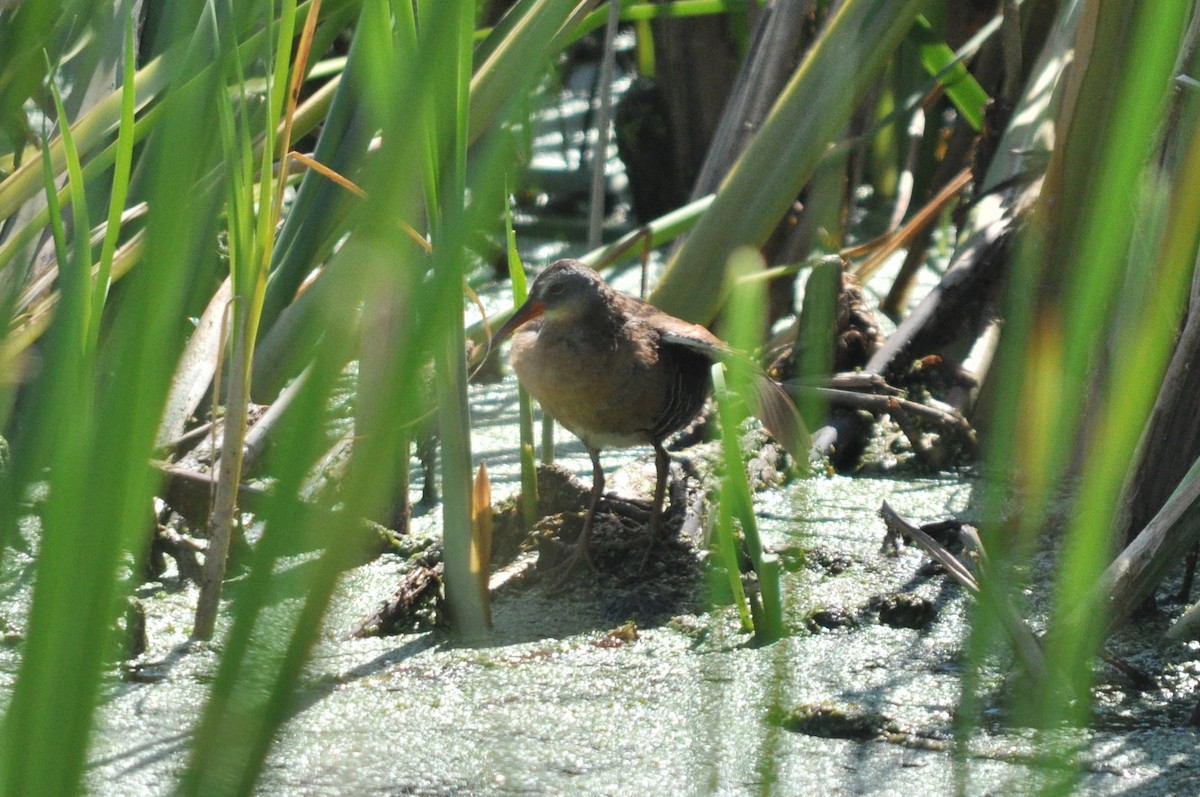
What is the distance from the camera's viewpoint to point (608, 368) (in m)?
2.45

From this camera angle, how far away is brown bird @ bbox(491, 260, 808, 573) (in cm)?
243

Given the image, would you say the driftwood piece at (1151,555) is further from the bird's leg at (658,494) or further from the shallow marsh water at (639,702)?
the bird's leg at (658,494)

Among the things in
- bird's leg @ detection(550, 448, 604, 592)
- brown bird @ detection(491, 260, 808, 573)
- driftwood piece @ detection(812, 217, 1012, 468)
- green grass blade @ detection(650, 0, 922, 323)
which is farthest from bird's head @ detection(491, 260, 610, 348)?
driftwood piece @ detection(812, 217, 1012, 468)

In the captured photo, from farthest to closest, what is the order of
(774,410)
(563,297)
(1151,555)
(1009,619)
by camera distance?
(563,297)
(774,410)
(1151,555)
(1009,619)

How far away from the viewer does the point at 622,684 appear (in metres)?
1.78

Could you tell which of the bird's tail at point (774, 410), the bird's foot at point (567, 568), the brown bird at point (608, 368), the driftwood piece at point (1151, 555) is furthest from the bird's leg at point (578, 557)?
the driftwood piece at point (1151, 555)

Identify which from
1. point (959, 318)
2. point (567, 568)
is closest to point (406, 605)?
point (567, 568)

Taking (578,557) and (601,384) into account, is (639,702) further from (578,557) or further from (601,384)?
(601,384)

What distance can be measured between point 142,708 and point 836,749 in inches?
33.2

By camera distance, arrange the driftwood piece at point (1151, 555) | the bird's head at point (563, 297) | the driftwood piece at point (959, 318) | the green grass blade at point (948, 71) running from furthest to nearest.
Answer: the green grass blade at point (948, 71) < the driftwood piece at point (959, 318) < the bird's head at point (563, 297) < the driftwood piece at point (1151, 555)

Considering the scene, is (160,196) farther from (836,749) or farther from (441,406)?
(836,749)

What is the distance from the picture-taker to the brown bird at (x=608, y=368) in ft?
7.98

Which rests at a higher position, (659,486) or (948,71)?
(948,71)

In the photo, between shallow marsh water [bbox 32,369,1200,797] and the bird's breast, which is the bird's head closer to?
the bird's breast
